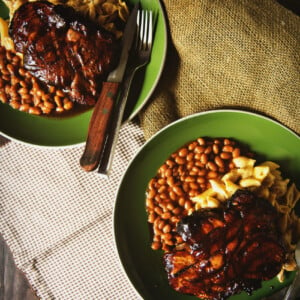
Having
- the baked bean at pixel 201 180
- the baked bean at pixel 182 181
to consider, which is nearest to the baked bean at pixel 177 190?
the baked bean at pixel 182 181

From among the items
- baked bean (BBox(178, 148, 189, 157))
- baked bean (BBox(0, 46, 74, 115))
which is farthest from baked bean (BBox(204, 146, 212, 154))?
baked bean (BBox(0, 46, 74, 115))

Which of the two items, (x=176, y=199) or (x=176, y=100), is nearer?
(x=176, y=199)

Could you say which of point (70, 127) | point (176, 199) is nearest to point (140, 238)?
point (176, 199)

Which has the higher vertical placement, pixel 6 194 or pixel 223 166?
pixel 223 166

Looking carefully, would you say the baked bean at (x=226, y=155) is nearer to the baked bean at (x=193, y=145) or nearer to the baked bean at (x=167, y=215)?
the baked bean at (x=193, y=145)

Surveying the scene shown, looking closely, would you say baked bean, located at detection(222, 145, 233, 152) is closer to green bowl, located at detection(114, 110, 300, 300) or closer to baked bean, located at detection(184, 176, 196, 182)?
green bowl, located at detection(114, 110, 300, 300)

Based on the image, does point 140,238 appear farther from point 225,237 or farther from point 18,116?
point 18,116

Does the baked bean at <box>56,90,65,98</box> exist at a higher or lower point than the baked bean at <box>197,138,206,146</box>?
lower
